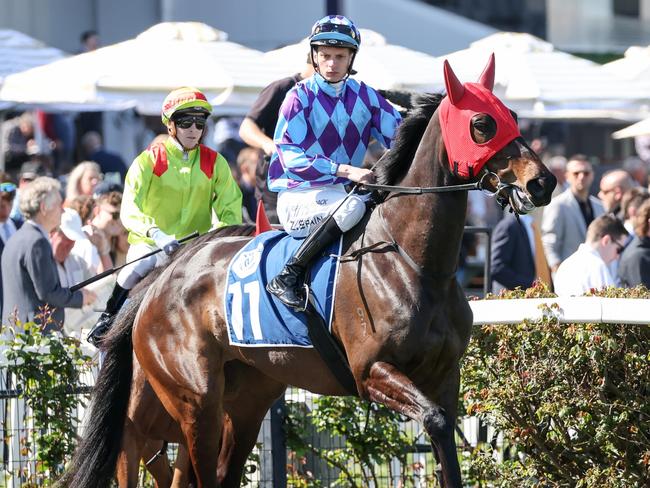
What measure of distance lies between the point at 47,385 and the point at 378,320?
2.12 meters

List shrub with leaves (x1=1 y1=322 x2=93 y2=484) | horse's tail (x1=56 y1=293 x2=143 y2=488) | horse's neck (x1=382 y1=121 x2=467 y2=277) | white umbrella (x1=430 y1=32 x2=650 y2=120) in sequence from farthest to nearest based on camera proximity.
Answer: white umbrella (x1=430 y1=32 x2=650 y2=120)
shrub with leaves (x1=1 y1=322 x2=93 y2=484)
horse's tail (x1=56 y1=293 x2=143 y2=488)
horse's neck (x1=382 y1=121 x2=467 y2=277)

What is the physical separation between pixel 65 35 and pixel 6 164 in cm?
484

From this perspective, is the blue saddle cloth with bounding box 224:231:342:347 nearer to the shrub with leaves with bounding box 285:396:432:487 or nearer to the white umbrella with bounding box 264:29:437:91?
the shrub with leaves with bounding box 285:396:432:487

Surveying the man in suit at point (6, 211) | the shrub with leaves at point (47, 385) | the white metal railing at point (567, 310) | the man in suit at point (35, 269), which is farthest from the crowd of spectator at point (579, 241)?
the man in suit at point (6, 211)

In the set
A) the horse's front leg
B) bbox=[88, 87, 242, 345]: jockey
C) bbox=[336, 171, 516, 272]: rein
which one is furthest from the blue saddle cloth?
bbox=[88, 87, 242, 345]: jockey

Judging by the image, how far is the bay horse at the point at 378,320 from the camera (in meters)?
5.30

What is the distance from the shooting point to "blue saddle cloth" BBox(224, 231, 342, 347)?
5.70 metres

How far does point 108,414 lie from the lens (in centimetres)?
659

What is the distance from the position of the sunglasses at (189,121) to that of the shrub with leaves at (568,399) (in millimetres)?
1809

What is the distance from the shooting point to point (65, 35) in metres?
19.5

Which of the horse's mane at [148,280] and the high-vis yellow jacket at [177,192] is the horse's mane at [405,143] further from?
the high-vis yellow jacket at [177,192]

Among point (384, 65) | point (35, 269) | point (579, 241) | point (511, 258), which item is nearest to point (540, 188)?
point (35, 269)

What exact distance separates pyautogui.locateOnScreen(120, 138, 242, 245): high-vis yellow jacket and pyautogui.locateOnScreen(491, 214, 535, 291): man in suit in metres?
3.95

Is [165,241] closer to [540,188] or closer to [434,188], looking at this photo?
[434,188]
